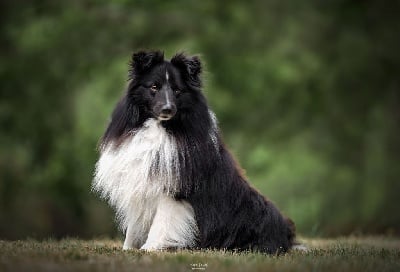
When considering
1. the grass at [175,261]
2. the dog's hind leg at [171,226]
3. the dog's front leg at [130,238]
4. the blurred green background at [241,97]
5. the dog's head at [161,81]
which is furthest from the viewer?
the blurred green background at [241,97]

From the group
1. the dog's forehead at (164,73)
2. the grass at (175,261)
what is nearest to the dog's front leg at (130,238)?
the grass at (175,261)

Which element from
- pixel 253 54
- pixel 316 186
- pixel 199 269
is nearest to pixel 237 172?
pixel 199 269

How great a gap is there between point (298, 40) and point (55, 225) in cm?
738

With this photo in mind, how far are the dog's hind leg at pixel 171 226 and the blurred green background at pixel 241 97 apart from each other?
7.98 m

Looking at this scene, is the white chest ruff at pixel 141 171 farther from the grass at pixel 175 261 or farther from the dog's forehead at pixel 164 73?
the grass at pixel 175 261

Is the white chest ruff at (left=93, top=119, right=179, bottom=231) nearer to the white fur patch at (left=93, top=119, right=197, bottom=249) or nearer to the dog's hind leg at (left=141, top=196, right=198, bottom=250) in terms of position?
A: the white fur patch at (left=93, top=119, right=197, bottom=249)

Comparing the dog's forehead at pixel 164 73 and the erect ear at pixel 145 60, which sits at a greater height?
the erect ear at pixel 145 60

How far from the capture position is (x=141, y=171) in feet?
20.6

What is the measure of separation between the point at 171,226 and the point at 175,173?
512 mm

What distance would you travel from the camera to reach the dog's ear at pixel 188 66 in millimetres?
6527

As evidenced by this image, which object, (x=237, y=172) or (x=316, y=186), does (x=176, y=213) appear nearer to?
(x=237, y=172)

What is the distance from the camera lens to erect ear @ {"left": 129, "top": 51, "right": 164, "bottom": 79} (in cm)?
644

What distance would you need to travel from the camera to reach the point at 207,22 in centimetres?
1603

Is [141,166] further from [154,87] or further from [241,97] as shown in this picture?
[241,97]
